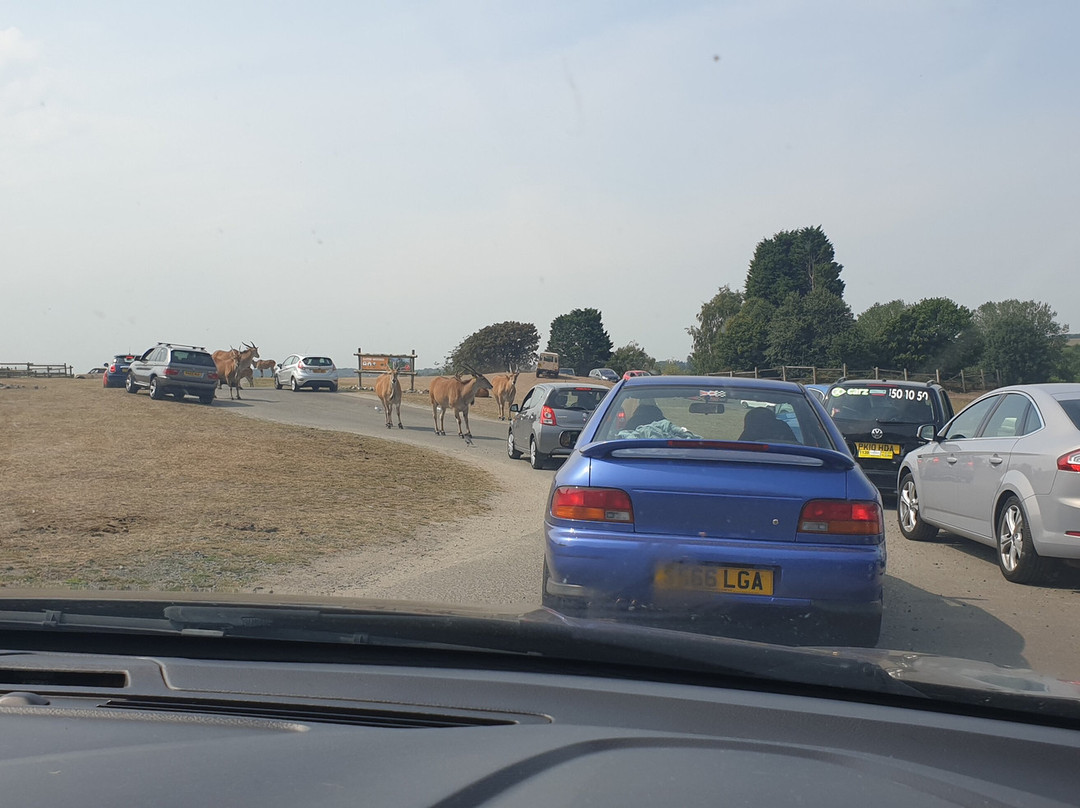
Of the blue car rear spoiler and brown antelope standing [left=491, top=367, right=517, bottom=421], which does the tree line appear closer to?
brown antelope standing [left=491, top=367, right=517, bottom=421]

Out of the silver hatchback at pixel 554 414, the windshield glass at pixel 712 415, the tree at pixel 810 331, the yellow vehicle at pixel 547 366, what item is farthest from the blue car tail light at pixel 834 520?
the tree at pixel 810 331

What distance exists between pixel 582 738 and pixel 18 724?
1.28m

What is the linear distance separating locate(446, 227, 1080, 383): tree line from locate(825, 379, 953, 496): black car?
54.3m

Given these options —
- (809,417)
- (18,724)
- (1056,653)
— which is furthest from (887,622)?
(18,724)

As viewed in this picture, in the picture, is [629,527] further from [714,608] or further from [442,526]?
[442,526]

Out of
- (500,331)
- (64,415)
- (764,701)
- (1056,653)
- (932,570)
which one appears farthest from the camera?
(500,331)

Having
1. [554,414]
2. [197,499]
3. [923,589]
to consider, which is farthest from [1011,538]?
[554,414]

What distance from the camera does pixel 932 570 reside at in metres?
8.61

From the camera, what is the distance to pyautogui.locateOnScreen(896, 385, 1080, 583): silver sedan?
23.7ft

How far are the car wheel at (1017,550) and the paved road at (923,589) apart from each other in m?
0.12

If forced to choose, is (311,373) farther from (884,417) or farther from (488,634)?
(488,634)

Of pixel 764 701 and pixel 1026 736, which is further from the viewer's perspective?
pixel 764 701

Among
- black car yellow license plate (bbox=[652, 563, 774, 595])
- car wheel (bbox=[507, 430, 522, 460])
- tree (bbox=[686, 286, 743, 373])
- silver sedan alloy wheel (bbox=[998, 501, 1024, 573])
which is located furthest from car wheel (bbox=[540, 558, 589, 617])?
tree (bbox=[686, 286, 743, 373])

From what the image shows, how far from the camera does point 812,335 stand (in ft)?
272
